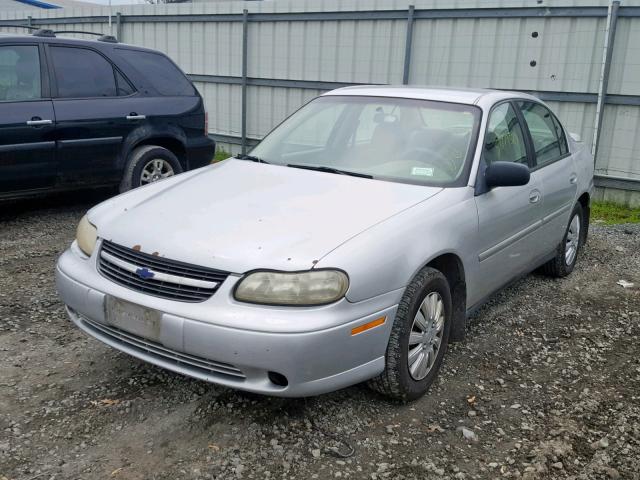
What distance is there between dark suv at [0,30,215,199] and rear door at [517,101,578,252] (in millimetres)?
3853

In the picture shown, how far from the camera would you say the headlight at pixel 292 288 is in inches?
107

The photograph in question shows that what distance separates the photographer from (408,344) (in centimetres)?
309

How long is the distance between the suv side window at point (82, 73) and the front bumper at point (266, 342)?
3968 mm

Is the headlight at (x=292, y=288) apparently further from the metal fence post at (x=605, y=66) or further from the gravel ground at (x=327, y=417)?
the metal fence post at (x=605, y=66)

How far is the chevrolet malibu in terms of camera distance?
2723 millimetres

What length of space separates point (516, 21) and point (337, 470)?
7.22 meters

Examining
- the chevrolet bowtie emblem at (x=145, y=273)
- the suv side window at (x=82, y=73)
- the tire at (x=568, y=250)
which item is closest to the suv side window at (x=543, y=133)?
the tire at (x=568, y=250)

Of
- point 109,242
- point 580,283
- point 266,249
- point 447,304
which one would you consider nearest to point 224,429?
point 266,249

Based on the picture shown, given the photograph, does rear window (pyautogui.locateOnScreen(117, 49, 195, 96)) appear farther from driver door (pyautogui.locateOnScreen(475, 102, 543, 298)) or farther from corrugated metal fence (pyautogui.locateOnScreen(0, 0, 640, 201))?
driver door (pyautogui.locateOnScreen(475, 102, 543, 298))

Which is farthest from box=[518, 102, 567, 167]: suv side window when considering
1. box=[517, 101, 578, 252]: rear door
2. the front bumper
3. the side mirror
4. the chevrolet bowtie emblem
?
the chevrolet bowtie emblem

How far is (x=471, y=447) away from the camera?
9.75 feet

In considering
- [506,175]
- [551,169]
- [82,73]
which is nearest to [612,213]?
[551,169]

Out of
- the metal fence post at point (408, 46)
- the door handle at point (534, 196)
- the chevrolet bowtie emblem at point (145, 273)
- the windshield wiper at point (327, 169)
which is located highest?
the metal fence post at point (408, 46)

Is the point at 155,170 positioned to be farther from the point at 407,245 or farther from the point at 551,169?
the point at 407,245
